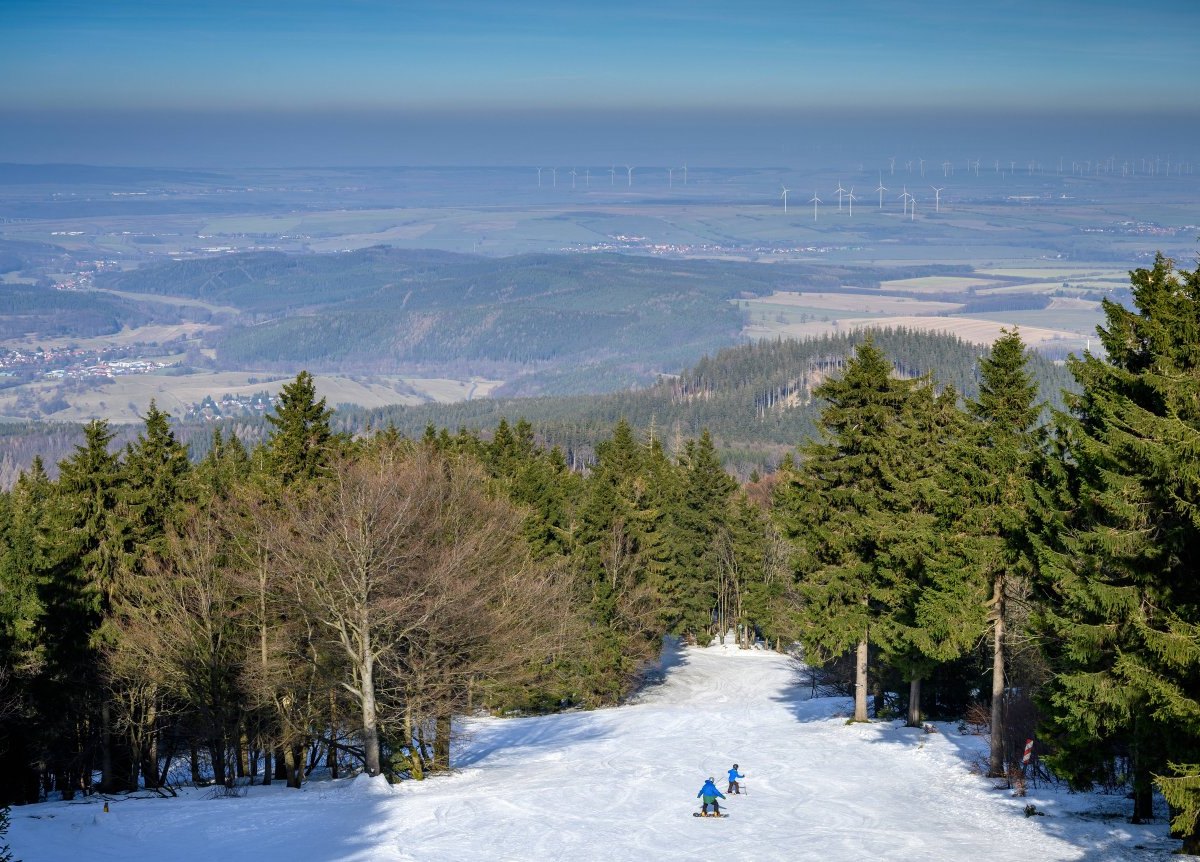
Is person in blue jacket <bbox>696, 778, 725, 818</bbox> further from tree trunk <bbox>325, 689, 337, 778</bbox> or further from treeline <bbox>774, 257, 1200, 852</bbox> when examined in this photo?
tree trunk <bbox>325, 689, 337, 778</bbox>

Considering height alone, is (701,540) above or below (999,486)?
below

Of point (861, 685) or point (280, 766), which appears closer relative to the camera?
point (280, 766)

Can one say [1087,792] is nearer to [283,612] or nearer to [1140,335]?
[1140,335]

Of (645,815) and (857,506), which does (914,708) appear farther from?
(645,815)

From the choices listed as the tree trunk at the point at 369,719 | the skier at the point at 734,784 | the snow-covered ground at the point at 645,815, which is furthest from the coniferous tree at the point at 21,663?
the skier at the point at 734,784

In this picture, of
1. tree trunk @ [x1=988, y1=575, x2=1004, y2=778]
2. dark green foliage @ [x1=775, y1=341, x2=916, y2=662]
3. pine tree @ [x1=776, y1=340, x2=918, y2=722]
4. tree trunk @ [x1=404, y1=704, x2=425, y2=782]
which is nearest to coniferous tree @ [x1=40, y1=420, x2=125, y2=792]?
tree trunk @ [x1=404, y1=704, x2=425, y2=782]

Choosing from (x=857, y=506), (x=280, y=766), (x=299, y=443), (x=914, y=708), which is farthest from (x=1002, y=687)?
(x=299, y=443)

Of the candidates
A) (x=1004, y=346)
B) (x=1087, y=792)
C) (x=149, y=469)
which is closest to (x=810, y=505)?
(x=1004, y=346)

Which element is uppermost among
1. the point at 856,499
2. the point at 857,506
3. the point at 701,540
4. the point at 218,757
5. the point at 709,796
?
the point at 856,499

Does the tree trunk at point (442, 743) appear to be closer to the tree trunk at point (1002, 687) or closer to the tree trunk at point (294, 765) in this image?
the tree trunk at point (294, 765)
